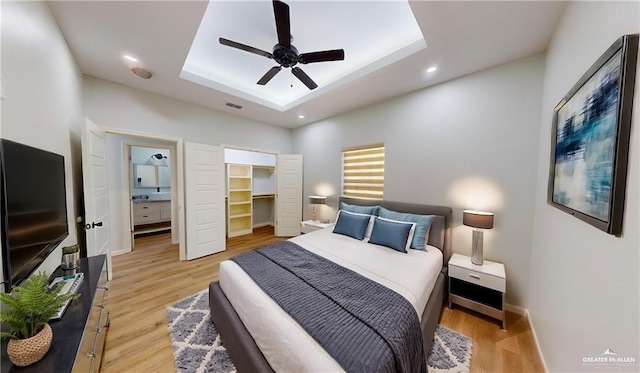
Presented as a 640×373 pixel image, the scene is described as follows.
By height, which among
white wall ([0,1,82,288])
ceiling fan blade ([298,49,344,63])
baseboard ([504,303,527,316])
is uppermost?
ceiling fan blade ([298,49,344,63])

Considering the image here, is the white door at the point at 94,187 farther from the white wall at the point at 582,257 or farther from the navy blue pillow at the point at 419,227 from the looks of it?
the white wall at the point at 582,257

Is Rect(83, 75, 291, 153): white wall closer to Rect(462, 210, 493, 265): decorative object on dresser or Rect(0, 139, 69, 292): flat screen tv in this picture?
Rect(0, 139, 69, 292): flat screen tv

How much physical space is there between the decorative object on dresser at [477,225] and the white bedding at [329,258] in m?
0.35

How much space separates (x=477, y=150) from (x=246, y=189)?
16.0ft

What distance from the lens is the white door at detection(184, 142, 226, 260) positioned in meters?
3.50

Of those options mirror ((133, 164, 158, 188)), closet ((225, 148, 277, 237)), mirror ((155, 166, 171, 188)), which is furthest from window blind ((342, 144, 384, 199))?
mirror ((133, 164, 158, 188))

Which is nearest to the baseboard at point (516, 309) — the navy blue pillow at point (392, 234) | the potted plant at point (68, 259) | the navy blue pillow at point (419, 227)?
the navy blue pillow at point (419, 227)

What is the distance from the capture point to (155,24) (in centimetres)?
180

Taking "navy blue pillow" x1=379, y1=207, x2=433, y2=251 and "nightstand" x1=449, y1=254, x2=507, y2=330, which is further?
"navy blue pillow" x1=379, y1=207, x2=433, y2=251

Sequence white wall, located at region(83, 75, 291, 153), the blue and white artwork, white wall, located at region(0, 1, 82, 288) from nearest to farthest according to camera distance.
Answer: the blue and white artwork
white wall, located at region(0, 1, 82, 288)
white wall, located at region(83, 75, 291, 153)

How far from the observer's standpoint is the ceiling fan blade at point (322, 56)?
1959 millimetres

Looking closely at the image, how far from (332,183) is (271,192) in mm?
2584

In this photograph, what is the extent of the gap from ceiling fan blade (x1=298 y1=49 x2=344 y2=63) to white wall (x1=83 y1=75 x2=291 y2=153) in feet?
8.22

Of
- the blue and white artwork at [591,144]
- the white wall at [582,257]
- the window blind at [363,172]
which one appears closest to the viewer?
the white wall at [582,257]
